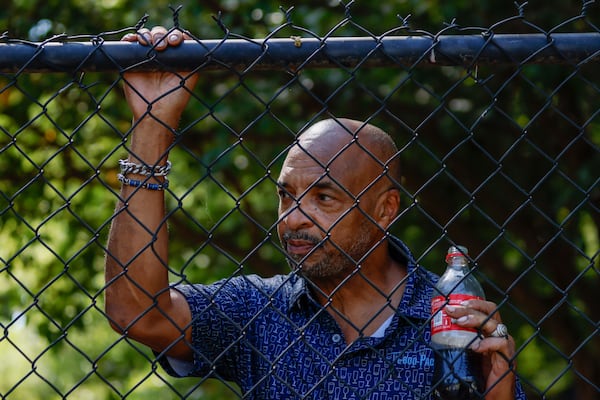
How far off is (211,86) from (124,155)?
0.70 m

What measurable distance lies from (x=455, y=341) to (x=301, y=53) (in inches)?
33.5

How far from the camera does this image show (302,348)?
10.2 feet

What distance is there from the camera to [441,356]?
2643 mm

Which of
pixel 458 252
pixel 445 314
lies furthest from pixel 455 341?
pixel 458 252

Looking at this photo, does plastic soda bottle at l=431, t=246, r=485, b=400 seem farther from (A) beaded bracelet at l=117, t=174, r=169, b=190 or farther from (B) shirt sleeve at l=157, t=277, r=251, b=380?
(A) beaded bracelet at l=117, t=174, r=169, b=190

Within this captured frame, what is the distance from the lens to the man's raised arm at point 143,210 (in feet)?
8.73

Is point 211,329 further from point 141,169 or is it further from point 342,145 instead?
point 342,145

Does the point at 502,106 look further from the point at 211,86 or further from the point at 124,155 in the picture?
the point at 124,155

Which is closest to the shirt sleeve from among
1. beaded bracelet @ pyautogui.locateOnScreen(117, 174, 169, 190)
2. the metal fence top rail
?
beaded bracelet @ pyautogui.locateOnScreen(117, 174, 169, 190)

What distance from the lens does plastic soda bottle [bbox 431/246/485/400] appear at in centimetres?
265

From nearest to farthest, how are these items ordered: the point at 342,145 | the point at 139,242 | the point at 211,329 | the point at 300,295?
the point at 139,242
the point at 211,329
the point at 300,295
the point at 342,145

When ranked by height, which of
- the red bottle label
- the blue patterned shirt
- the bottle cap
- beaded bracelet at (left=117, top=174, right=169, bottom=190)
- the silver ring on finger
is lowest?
the blue patterned shirt

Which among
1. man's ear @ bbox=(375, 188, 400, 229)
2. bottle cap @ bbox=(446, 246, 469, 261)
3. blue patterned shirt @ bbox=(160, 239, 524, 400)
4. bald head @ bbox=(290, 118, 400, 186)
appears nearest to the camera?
bottle cap @ bbox=(446, 246, 469, 261)

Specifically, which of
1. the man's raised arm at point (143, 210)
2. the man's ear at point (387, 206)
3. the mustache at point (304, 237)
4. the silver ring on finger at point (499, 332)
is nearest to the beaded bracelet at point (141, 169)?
the man's raised arm at point (143, 210)
